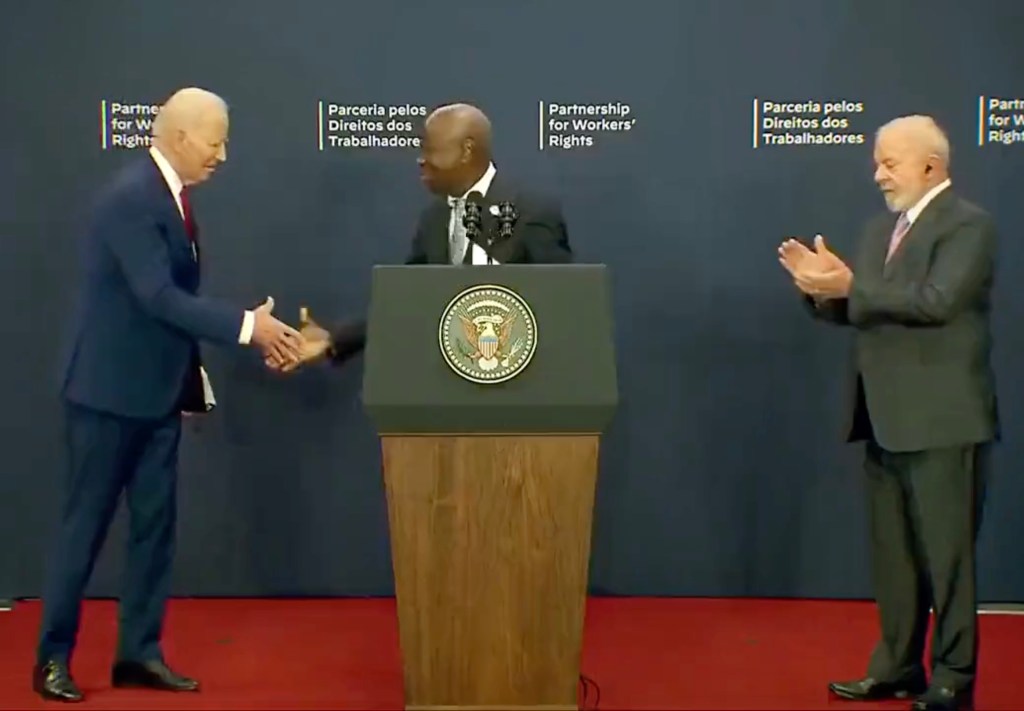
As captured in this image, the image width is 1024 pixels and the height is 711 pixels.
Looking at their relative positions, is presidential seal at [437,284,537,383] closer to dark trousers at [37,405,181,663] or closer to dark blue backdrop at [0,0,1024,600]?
dark trousers at [37,405,181,663]

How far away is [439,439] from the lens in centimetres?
300

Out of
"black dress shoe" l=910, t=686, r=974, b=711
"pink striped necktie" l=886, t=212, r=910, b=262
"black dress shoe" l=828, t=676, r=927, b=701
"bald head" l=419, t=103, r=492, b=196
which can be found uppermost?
"bald head" l=419, t=103, r=492, b=196

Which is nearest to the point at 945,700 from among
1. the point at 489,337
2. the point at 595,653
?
the point at 595,653

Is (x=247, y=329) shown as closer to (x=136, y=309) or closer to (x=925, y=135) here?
(x=136, y=309)

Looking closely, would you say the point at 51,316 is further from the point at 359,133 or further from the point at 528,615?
the point at 528,615

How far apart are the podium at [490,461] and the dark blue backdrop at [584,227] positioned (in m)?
1.82

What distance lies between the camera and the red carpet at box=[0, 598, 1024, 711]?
12.0 feet

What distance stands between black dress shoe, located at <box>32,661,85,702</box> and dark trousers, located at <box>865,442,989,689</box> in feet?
7.27

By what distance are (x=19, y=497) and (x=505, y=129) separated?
2254 millimetres

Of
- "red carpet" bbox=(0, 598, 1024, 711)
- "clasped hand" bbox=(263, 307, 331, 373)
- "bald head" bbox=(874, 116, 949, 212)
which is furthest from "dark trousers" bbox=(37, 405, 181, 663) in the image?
"bald head" bbox=(874, 116, 949, 212)

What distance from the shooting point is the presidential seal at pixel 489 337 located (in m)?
2.96

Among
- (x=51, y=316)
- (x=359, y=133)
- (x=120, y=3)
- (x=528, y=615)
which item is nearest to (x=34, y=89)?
(x=120, y=3)

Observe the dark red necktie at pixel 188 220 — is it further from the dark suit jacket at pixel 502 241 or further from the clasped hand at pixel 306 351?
the dark suit jacket at pixel 502 241

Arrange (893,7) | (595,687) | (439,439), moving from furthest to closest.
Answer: (893,7)
(595,687)
(439,439)
